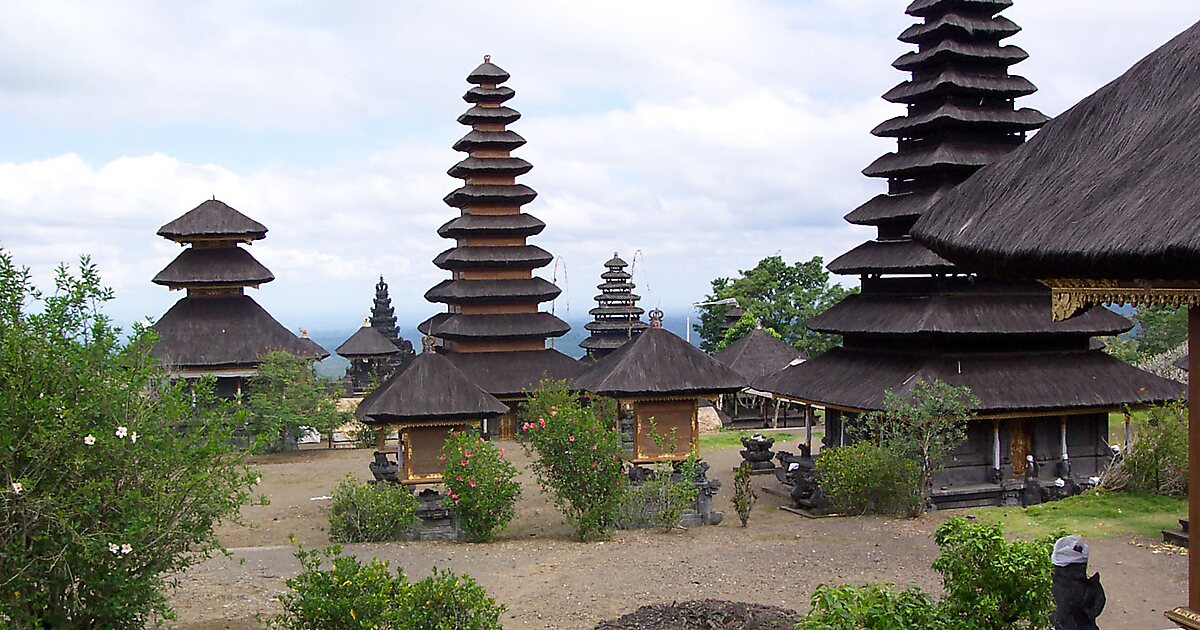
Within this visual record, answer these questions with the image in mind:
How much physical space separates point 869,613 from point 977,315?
14.2 meters

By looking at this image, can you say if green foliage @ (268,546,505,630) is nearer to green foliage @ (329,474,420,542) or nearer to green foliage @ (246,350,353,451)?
green foliage @ (329,474,420,542)

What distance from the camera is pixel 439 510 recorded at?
19.1 metres

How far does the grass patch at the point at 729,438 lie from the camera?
1314 inches

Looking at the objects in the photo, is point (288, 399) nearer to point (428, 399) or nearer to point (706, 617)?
point (428, 399)

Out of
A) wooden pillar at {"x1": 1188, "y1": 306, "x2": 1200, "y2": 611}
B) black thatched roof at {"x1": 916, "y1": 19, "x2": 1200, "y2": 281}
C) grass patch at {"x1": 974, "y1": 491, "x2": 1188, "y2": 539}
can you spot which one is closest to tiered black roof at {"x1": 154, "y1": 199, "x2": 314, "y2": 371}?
grass patch at {"x1": 974, "y1": 491, "x2": 1188, "y2": 539}

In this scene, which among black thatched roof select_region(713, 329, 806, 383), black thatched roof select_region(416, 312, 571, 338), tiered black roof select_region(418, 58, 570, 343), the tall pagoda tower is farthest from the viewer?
the tall pagoda tower

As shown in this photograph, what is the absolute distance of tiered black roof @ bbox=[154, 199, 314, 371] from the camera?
3159cm

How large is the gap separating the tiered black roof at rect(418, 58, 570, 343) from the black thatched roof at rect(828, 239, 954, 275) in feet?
41.9

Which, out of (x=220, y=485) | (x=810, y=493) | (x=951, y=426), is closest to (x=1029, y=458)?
(x=951, y=426)

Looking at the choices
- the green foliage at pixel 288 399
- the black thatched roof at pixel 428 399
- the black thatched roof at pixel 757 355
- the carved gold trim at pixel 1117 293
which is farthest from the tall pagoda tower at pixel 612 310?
the carved gold trim at pixel 1117 293

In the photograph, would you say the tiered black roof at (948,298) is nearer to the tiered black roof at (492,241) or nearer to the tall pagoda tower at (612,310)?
the tiered black roof at (492,241)

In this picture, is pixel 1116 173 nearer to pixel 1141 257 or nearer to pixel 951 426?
pixel 1141 257

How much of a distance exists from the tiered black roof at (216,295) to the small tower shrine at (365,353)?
15514 millimetres

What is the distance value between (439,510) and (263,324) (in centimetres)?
1622
